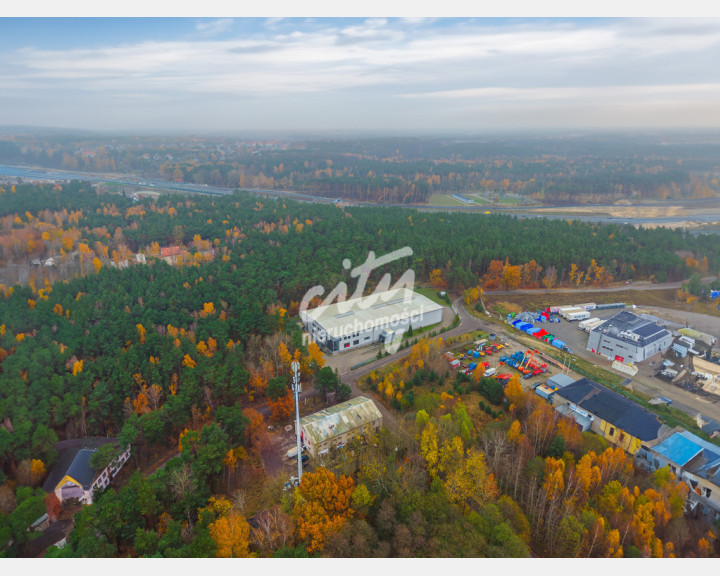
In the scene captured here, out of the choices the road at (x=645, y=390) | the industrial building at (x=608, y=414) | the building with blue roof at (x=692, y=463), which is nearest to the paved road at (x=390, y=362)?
the road at (x=645, y=390)

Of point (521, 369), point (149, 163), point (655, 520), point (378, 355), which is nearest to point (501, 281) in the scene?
point (521, 369)

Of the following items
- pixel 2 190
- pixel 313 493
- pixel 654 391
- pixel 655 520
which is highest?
pixel 2 190

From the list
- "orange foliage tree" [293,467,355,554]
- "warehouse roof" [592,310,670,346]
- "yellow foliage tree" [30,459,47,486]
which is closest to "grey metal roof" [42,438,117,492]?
"yellow foliage tree" [30,459,47,486]

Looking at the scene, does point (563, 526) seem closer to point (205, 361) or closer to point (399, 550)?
point (399, 550)

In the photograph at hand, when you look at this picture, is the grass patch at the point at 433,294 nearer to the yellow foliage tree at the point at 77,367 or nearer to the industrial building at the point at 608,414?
the industrial building at the point at 608,414

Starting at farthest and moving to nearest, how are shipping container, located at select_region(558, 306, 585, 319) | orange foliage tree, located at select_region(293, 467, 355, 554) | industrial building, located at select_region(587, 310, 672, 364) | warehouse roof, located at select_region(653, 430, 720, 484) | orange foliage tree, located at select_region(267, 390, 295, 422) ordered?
1. shipping container, located at select_region(558, 306, 585, 319)
2. industrial building, located at select_region(587, 310, 672, 364)
3. orange foliage tree, located at select_region(267, 390, 295, 422)
4. warehouse roof, located at select_region(653, 430, 720, 484)
5. orange foliage tree, located at select_region(293, 467, 355, 554)

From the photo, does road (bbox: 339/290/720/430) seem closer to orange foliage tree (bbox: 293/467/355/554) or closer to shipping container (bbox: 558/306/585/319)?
shipping container (bbox: 558/306/585/319)
